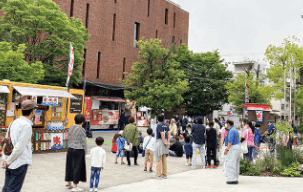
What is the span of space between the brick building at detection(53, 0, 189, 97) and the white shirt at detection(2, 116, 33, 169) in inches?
821

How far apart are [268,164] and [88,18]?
2205cm

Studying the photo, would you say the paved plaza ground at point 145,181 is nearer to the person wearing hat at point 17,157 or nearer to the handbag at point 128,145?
the handbag at point 128,145

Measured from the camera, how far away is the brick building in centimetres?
2653

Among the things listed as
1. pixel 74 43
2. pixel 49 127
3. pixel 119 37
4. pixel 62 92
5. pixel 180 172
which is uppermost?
pixel 119 37

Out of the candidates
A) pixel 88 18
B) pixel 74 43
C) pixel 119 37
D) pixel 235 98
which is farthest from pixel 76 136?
pixel 235 98

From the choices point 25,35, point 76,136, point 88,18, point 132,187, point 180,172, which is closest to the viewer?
point 76,136

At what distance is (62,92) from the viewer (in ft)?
41.1

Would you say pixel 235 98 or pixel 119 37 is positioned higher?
pixel 119 37

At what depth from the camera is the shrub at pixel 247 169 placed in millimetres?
9414

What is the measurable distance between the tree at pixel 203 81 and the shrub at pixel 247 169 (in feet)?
90.8

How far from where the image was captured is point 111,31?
28.8 m

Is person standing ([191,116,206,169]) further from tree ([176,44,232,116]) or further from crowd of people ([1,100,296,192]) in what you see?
tree ([176,44,232,116])

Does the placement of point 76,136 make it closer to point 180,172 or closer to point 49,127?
point 180,172

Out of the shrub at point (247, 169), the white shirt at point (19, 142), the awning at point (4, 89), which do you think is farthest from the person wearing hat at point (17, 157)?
the shrub at point (247, 169)
